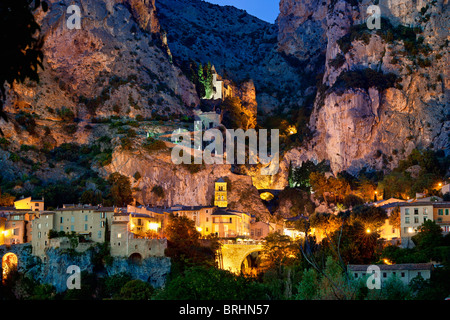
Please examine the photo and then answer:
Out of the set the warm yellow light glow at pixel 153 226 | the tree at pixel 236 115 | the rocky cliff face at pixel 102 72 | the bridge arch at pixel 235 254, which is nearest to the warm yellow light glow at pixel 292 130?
the tree at pixel 236 115

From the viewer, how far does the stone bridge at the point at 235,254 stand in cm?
7075

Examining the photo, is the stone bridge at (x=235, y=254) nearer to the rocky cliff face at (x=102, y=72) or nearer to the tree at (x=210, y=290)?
the tree at (x=210, y=290)

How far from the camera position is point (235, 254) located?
71.4m

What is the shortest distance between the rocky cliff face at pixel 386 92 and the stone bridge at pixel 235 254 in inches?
1241

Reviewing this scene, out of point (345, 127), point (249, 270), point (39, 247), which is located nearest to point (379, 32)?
point (345, 127)

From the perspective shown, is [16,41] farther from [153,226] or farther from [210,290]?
[153,226]

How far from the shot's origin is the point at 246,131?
378ft

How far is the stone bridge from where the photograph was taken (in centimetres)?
7075

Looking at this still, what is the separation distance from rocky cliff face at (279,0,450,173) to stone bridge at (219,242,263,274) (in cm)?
3152

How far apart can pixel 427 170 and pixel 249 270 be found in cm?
3161

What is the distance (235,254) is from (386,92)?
142 feet

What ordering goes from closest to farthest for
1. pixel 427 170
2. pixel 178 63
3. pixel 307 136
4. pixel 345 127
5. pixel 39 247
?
pixel 39 247 < pixel 427 170 < pixel 345 127 < pixel 307 136 < pixel 178 63
